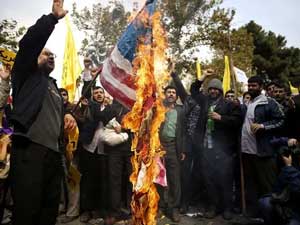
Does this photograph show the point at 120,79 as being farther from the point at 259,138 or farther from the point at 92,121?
the point at 259,138

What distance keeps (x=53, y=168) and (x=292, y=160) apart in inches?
118

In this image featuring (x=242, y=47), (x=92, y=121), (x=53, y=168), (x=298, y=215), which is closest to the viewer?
(x=53, y=168)

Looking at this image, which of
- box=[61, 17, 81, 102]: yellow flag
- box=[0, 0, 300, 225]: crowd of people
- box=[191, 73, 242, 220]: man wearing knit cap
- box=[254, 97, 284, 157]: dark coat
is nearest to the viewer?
box=[0, 0, 300, 225]: crowd of people

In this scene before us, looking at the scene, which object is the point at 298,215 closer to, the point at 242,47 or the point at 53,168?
the point at 53,168

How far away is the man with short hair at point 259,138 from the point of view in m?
5.99

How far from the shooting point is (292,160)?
15.6 feet

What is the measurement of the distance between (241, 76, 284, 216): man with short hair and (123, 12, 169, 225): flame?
2.53 metres

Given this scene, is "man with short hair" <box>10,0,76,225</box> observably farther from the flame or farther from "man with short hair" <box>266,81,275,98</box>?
"man with short hair" <box>266,81,275,98</box>

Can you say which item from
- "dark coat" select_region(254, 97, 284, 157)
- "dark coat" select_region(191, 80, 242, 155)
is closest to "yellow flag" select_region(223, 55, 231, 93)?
"dark coat" select_region(191, 80, 242, 155)

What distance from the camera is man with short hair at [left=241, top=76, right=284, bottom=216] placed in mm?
5992

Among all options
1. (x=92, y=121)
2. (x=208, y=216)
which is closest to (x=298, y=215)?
(x=208, y=216)

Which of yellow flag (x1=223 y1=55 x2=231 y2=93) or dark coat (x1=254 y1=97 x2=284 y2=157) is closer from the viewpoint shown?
dark coat (x1=254 y1=97 x2=284 y2=157)

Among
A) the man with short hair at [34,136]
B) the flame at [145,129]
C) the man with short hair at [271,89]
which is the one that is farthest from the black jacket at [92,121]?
the man with short hair at [271,89]

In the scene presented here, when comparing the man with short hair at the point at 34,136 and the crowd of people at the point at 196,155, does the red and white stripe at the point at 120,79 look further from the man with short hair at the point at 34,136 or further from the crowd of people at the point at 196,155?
the man with short hair at the point at 34,136
